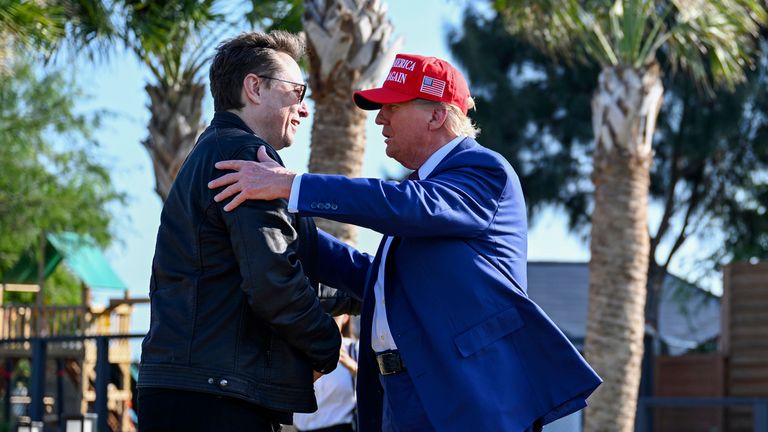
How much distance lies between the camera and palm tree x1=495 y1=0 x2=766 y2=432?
10414 mm

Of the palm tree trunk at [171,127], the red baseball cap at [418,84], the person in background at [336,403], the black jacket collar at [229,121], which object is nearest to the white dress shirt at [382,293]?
the red baseball cap at [418,84]

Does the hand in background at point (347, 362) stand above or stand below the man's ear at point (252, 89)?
below

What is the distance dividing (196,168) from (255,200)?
239 millimetres

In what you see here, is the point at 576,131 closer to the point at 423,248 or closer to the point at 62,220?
the point at 62,220

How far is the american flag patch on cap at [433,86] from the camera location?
3.79 metres

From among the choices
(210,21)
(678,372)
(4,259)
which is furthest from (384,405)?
(4,259)

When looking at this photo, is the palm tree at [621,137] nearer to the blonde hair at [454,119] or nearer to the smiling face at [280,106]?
the blonde hair at [454,119]

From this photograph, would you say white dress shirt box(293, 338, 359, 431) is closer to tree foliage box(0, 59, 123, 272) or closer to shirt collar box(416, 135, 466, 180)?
shirt collar box(416, 135, 466, 180)

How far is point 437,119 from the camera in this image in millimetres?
3848

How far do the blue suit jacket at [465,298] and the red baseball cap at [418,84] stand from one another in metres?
0.23

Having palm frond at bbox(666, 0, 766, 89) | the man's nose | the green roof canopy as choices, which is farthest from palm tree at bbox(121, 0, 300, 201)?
the green roof canopy

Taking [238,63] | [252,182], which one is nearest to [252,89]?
[238,63]

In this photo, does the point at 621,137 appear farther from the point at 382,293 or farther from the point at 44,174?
the point at 44,174

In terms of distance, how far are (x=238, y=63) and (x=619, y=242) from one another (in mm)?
7430
